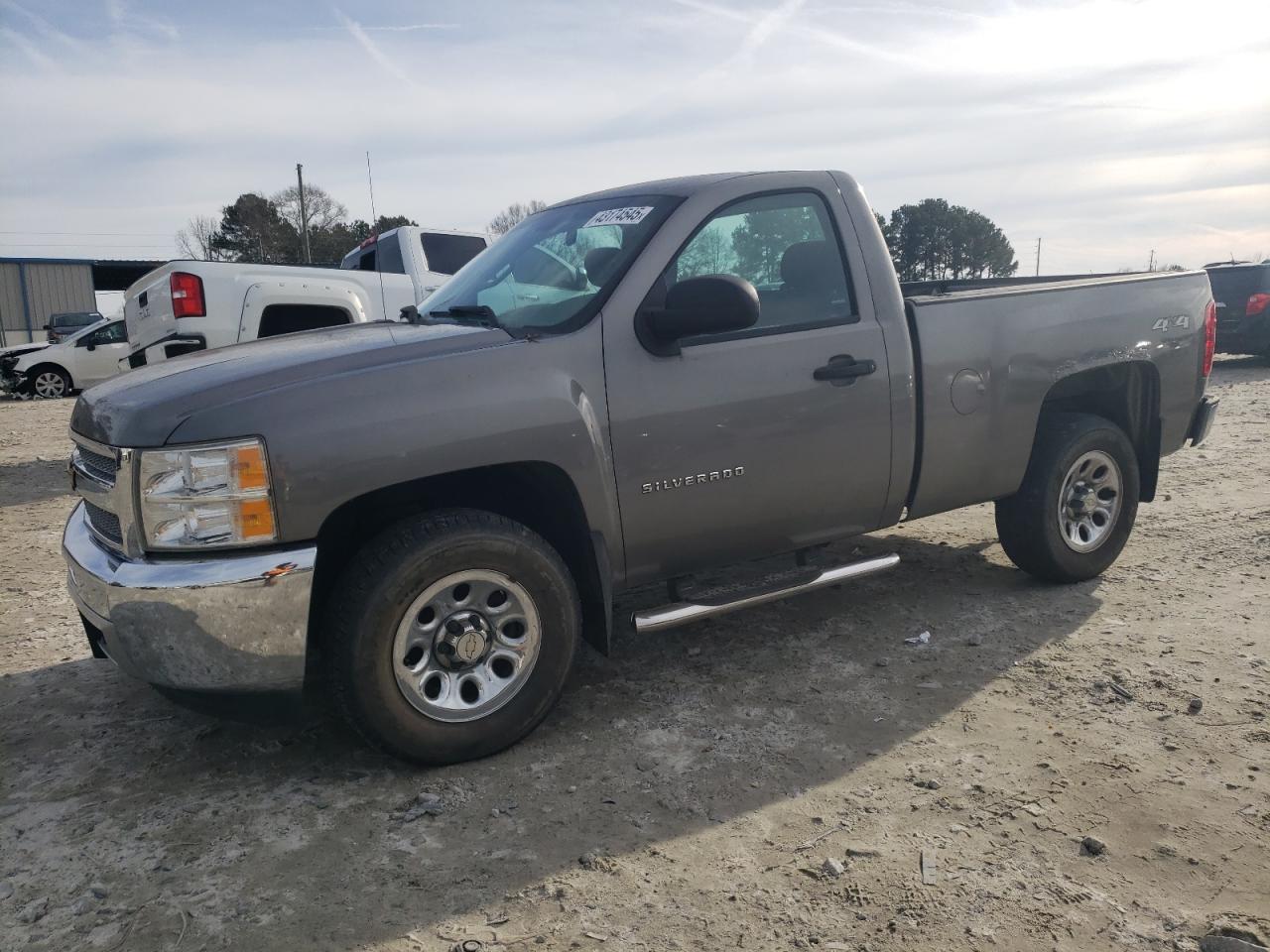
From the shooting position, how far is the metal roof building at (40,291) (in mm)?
39375

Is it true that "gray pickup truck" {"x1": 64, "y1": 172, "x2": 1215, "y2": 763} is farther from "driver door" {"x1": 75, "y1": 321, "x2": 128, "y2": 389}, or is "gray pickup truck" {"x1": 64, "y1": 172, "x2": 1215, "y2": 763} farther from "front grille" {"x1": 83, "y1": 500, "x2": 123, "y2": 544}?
"driver door" {"x1": 75, "y1": 321, "x2": 128, "y2": 389}

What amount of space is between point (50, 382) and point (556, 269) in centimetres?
1774

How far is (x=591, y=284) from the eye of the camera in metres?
3.61

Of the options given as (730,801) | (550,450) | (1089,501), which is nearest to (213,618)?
(550,450)

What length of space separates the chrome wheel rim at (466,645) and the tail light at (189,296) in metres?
5.77

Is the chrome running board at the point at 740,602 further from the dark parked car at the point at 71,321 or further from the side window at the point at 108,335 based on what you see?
the dark parked car at the point at 71,321

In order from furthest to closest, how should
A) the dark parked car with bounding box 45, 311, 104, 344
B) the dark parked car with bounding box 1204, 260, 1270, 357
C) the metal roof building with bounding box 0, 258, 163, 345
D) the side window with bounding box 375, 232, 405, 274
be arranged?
the metal roof building with bounding box 0, 258, 163, 345
the dark parked car with bounding box 45, 311, 104, 344
the dark parked car with bounding box 1204, 260, 1270, 357
the side window with bounding box 375, 232, 405, 274

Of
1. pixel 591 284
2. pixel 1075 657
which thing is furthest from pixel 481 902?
pixel 1075 657

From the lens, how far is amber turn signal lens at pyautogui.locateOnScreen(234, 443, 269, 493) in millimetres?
2846

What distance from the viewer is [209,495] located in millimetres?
2848

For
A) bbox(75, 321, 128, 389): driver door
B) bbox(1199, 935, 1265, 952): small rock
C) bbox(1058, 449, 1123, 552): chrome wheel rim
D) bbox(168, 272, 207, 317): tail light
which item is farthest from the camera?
bbox(75, 321, 128, 389): driver door

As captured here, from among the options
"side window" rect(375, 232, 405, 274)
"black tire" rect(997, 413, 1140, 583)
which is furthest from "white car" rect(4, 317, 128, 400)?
"black tire" rect(997, 413, 1140, 583)

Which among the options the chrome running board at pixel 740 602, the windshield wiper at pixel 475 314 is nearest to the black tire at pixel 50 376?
the windshield wiper at pixel 475 314

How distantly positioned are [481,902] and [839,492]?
2170mm
